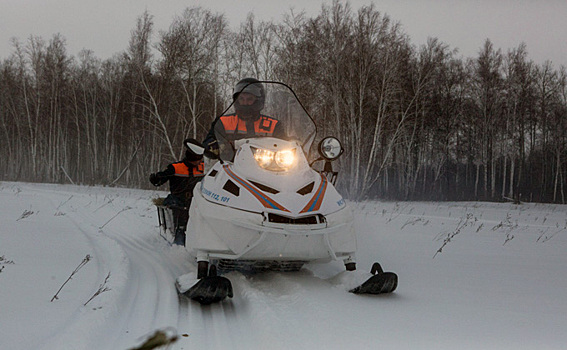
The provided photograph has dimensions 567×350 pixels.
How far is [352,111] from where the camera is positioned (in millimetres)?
17594

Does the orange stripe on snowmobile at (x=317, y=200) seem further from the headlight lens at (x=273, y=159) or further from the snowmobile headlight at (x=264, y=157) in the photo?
the snowmobile headlight at (x=264, y=157)

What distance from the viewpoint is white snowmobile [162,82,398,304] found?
2.93 meters

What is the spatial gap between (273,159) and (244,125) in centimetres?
95

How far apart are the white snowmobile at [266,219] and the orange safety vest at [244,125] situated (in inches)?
19.3

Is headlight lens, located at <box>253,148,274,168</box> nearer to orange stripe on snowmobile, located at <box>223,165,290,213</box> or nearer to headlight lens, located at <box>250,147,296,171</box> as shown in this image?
headlight lens, located at <box>250,147,296,171</box>

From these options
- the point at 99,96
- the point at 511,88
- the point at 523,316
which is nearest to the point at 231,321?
the point at 523,316

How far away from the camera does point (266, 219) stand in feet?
9.55

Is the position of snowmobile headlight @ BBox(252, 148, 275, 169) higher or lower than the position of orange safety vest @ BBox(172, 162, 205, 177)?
higher

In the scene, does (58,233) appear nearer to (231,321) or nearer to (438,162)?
(231,321)

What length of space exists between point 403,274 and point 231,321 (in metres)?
1.99

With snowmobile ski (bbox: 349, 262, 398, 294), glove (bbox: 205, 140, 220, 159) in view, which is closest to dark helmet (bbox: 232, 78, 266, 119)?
glove (bbox: 205, 140, 220, 159)

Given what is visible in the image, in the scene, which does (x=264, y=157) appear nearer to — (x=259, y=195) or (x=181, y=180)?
(x=259, y=195)

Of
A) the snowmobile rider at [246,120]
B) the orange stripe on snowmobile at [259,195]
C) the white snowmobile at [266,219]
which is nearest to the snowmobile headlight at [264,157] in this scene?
the white snowmobile at [266,219]

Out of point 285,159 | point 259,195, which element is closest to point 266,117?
point 285,159
